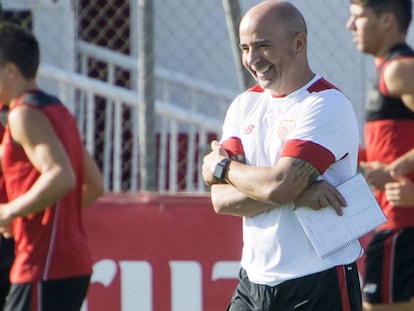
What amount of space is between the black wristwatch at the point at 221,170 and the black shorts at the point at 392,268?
171 cm

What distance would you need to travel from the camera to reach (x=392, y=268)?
21.8 ft

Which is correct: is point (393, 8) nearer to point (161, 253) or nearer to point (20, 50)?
point (20, 50)

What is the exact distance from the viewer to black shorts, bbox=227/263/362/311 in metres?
5.01

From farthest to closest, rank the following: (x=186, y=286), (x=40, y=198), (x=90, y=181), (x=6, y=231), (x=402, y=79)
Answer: (x=186, y=286) < (x=90, y=181) < (x=402, y=79) < (x=6, y=231) < (x=40, y=198)

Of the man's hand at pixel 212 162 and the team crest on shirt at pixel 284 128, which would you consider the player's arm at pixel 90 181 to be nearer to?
the man's hand at pixel 212 162

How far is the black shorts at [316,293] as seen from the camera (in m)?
5.01

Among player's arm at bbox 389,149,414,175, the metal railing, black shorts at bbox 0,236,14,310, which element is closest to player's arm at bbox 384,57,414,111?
player's arm at bbox 389,149,414,175

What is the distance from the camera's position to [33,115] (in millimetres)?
6004

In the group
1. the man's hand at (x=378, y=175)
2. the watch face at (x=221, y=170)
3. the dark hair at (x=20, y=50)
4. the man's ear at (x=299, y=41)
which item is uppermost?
the man's ear at (x=299, y=41)

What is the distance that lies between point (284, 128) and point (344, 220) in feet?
1.33

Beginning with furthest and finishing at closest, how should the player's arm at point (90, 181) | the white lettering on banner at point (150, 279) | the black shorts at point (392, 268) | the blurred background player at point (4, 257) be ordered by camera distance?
the white lettering on banner at point (150, 279), the black shorts at point (392, 268), the player's arm at point (90, 181), the blurred background player at point (4, 257)


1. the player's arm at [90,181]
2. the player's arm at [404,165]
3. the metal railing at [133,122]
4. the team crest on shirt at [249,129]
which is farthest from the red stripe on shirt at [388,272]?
the metal railing at [133,122]

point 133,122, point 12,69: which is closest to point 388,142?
point 12,69

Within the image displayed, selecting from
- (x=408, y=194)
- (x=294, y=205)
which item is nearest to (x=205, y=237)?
(x=408, y=194)
